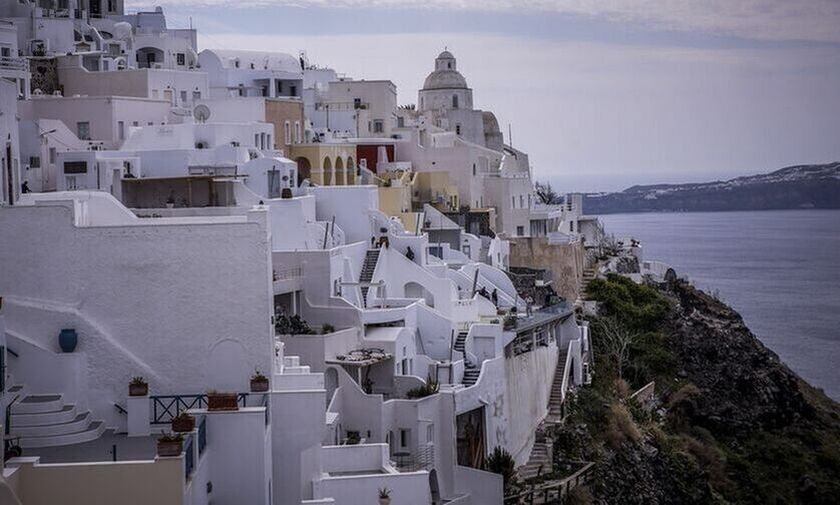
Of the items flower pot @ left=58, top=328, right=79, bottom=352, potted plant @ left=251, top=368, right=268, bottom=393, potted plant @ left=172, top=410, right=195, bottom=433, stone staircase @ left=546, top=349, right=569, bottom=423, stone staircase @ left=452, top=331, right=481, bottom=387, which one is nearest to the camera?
potted plant @ left=172, top=410, right=195, bottom=433

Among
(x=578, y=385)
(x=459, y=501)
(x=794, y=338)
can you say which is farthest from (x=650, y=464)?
(x=794, y=338)

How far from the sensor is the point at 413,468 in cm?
2205

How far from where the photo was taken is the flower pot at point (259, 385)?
620 inches

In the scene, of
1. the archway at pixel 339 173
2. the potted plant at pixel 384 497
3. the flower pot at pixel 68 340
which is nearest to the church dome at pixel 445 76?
the archway at pixel 339 173

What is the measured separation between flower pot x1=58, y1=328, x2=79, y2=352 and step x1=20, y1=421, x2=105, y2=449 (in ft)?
2.78

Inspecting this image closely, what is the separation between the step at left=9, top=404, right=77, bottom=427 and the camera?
565 inches

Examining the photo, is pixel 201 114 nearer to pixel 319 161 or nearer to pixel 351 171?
pixel 319 161

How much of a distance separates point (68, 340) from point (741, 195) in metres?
135

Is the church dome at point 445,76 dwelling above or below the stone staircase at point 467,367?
above

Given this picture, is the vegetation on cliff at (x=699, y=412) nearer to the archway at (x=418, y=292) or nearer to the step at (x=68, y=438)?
the archway at (x=418, y=292)

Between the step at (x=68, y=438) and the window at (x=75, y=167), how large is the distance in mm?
13071

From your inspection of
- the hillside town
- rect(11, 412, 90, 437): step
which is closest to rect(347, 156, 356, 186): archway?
the hillside town

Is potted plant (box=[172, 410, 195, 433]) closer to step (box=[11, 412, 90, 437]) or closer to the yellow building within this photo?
step (box=[11, 412, 90, 437])

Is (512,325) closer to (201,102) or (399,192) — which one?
(399,192)
